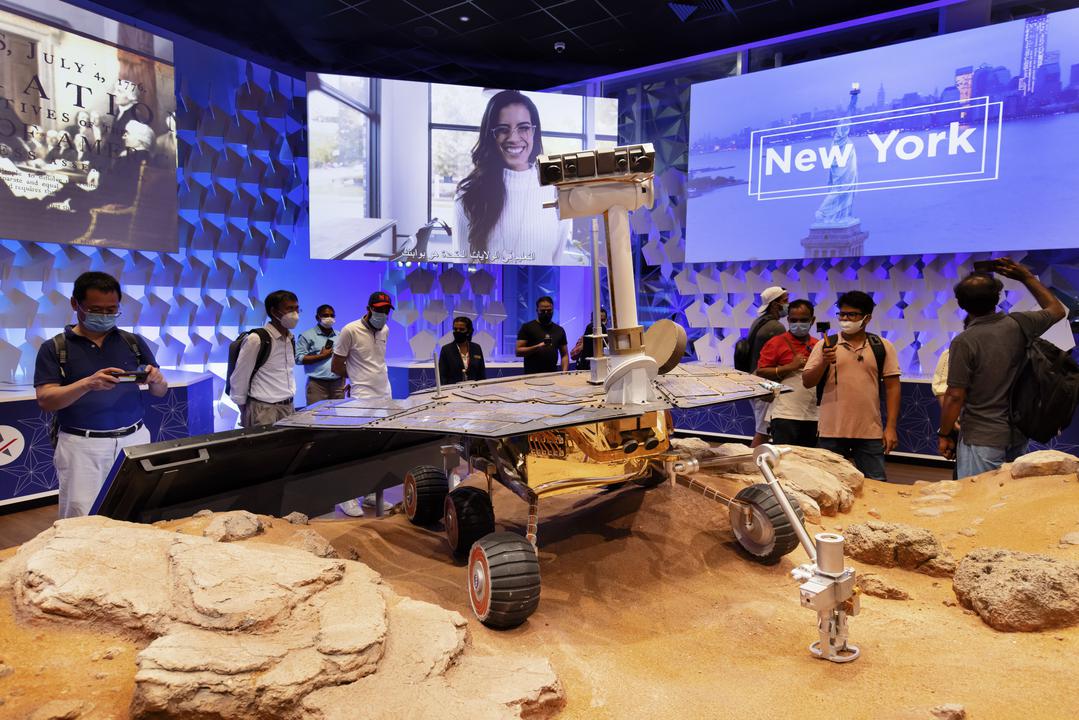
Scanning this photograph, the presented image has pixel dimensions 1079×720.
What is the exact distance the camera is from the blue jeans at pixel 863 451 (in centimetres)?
446

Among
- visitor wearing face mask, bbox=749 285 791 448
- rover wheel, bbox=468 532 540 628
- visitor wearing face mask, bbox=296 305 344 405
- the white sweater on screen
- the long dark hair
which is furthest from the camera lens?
the white sweater on screen

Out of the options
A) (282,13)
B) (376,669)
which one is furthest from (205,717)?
(282,13)

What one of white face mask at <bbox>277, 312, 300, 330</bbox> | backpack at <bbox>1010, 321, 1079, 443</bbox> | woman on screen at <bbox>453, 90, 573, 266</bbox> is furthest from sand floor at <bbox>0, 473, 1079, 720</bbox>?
woman on screen at <bbox>453, 90, 573, 266</bbox>

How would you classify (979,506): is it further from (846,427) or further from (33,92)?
(33,92)

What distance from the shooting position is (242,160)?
785cm

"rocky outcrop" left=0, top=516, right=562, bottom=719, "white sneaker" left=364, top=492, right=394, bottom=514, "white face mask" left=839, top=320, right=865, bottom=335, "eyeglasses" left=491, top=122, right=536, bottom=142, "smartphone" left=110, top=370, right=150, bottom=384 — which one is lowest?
"white sneaker" left=364, top=492, right=394, bottom=514

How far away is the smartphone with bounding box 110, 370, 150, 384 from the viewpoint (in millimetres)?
3119

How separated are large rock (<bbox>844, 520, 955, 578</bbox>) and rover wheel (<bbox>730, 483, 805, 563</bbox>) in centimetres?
33

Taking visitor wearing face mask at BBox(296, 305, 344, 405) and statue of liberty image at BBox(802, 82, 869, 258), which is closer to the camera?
visitor wearing face mask at BBox(296, 305, 344, 405)

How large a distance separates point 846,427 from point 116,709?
410 cm

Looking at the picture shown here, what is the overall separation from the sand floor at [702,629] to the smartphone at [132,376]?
1.00 m

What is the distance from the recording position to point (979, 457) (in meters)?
3.81

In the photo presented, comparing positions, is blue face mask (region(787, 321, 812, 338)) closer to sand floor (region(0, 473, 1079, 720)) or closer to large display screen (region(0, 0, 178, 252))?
sand floor (region(0, 473, 1079, 720))

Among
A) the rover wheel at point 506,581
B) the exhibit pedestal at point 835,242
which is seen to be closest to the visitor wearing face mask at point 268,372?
the rover wheel at point 506,581
